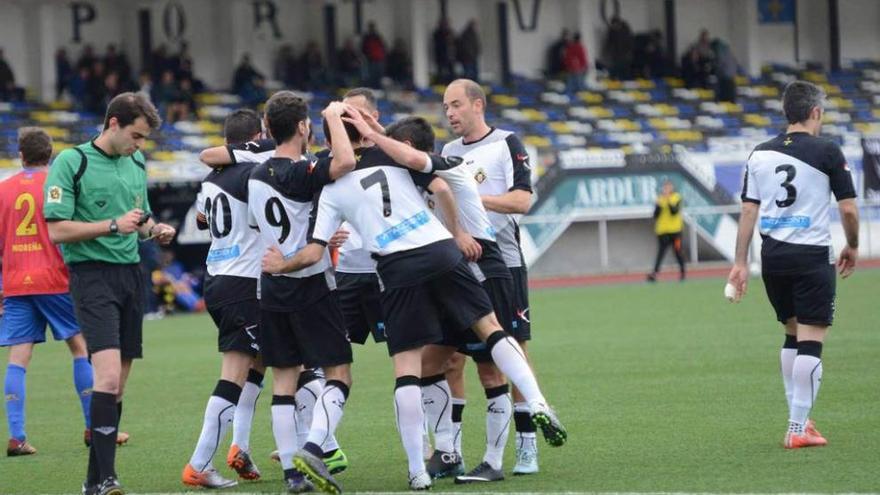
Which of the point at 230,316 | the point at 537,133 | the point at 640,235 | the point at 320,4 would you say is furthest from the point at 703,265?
the point at 230,316

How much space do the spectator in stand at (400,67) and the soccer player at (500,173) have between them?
2876 centimetres

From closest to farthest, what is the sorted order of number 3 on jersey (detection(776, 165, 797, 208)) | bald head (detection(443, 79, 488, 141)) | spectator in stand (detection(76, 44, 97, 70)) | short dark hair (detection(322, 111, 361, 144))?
short dark hair (detection(322, 111, 361, 144)), bald head (detection(443, 79, 488, 141)), number 3 on jersey (detection(776, 165, 797, 208)), spectator in stand (detection(76, 44, 97, 70))

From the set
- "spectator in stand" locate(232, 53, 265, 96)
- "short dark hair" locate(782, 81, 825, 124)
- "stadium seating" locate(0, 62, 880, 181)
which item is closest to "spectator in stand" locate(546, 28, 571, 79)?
"stadium seating" locate(0, 62, 880, 181)

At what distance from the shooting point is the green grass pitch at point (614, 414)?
7.97 meters

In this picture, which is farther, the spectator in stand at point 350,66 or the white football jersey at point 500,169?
the spectator in stand at point 350,66

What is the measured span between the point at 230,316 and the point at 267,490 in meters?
0.98

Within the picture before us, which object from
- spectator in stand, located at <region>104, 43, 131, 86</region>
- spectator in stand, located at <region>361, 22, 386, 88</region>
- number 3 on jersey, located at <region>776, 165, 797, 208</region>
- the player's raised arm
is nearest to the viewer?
the player's raised arm

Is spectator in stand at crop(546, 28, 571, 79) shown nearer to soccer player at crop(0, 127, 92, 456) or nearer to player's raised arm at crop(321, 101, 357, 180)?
soccer player at crop(0, 127, 92, 456)

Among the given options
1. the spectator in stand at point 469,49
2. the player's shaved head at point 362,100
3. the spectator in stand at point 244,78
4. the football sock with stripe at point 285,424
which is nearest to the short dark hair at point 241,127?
the player's shaved head at point 362,100

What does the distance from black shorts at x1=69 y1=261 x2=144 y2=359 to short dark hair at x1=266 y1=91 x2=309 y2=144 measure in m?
1.09

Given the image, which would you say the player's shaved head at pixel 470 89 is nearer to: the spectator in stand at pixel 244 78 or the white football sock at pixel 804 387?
the white football sock at pixel 804 387

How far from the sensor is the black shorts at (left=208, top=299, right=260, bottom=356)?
831cm

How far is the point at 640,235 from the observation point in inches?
1235

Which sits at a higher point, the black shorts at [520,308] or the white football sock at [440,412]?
the black shorts at [520,308]
